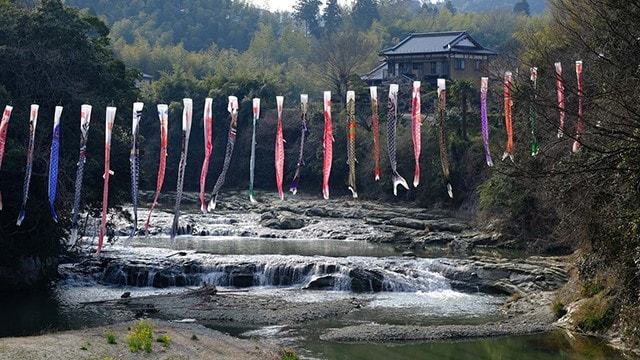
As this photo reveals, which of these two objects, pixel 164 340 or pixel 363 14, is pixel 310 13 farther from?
pixel 164 340

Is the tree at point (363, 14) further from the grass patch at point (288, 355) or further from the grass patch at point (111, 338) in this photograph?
the grass patch at point (111, 338)

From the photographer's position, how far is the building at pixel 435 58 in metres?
64.9

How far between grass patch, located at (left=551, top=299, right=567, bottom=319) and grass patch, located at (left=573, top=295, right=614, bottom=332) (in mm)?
786

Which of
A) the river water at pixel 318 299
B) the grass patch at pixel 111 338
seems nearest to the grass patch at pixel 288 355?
the river water at pixel 318 299

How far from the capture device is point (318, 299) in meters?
29.2

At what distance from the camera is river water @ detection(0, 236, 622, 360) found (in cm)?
2259

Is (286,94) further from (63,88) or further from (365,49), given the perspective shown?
(63,88)

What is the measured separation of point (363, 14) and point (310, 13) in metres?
7.67

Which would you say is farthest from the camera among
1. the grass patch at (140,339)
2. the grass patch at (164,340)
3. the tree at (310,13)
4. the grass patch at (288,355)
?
the tree at (310,13)

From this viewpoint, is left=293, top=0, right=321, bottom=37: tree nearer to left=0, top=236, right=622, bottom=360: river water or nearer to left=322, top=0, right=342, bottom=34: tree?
left=322, top=0, right=342, bottom=34: tree

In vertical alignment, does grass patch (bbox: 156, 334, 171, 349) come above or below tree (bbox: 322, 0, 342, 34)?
below

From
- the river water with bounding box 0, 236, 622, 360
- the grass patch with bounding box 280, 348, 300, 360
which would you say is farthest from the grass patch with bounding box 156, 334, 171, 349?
the river water with bounding box 0, 236, 622, 360

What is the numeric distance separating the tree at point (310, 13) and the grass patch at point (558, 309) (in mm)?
93032

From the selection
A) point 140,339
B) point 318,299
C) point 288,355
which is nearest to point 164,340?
point 140,339
